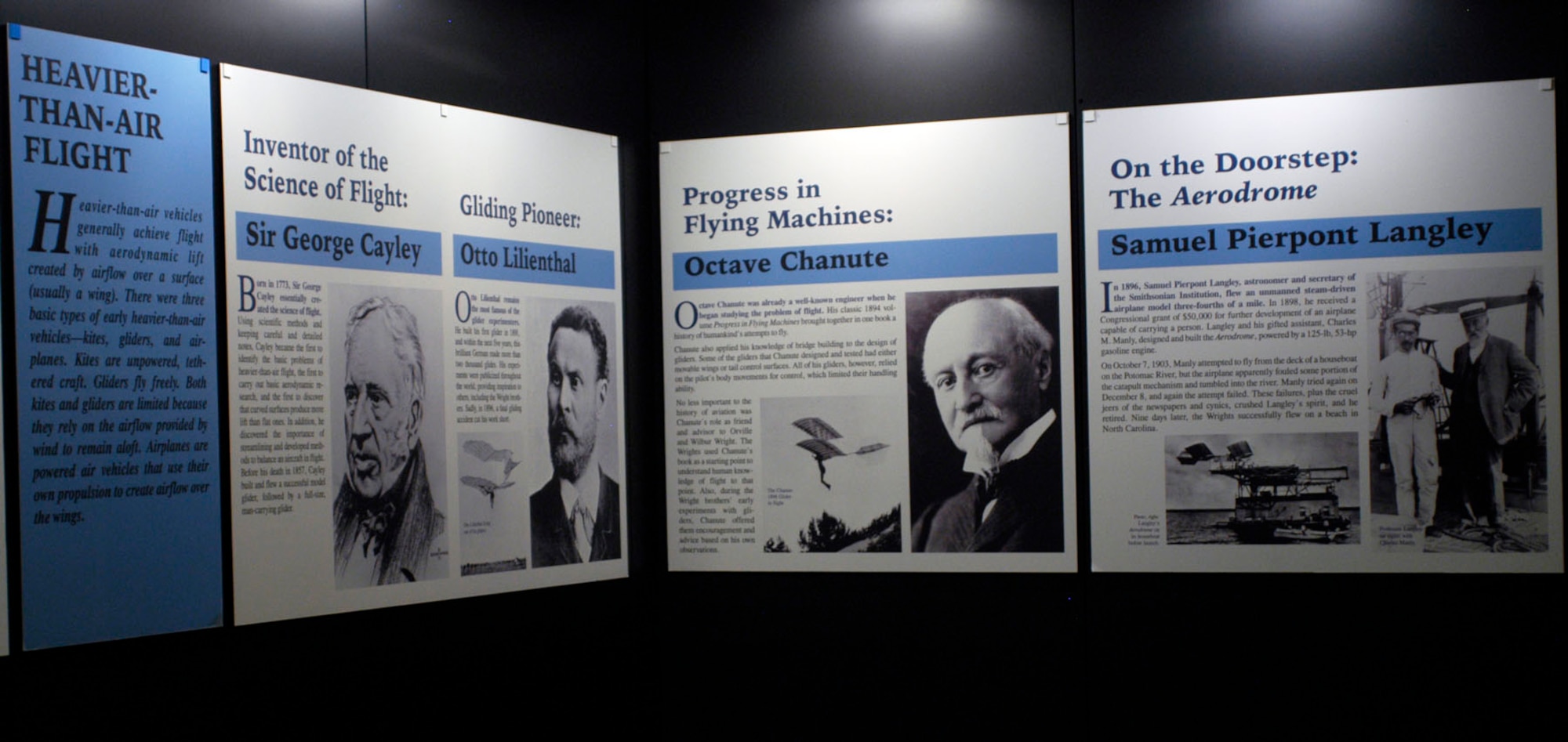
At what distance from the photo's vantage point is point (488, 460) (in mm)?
3277

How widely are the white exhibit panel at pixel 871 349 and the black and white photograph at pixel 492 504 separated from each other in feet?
1.83

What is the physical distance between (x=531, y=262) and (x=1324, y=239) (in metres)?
2.58

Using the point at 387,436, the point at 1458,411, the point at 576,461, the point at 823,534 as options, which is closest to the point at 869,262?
the point at 823,534

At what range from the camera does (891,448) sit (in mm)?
3502

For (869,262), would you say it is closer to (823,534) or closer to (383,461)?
(823,534)

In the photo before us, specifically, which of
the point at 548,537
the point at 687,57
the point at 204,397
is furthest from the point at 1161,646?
the point at 204,397

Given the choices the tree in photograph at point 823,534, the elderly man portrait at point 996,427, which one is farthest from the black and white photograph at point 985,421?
the tree in photograph at point 823,534

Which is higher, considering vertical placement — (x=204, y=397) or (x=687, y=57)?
(x=687, y=57)

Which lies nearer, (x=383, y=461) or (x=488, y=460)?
(x=383, y=461)

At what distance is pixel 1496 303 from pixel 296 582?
3.70 meters

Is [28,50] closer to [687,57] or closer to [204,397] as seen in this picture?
[204,397]

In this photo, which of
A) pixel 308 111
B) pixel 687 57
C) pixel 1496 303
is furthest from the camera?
pixel 687 57

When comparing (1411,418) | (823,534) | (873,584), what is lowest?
(873,584)

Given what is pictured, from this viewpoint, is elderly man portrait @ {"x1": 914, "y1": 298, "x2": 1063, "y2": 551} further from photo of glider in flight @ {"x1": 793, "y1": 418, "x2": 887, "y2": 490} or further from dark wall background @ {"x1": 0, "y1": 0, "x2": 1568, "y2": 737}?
photo of glider in flight @ {"x1": 793, "y1": 418, "x2": 887, "y2": 490}
